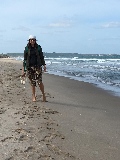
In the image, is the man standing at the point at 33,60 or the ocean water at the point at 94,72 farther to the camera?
the ocean water at the point at 94,72

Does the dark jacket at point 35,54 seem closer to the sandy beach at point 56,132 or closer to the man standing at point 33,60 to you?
the man standing at point 33,60

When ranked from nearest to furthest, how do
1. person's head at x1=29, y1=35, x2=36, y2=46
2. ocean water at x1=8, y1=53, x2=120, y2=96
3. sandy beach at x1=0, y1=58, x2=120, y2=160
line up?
sandy beach at x1=0, y1=58, x2=120, y2=160 < person's head at x1=29, y1=35, x2=36, y2=46 < ocean water at x1=8, y1=53, x2=120, y2=96

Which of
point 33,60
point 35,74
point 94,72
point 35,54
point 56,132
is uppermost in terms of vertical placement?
point 35,54

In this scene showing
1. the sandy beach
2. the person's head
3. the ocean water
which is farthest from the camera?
the ocean water

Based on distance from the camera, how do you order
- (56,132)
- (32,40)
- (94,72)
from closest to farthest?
1. (56,132)
2. (32,40)
3. (94,72)

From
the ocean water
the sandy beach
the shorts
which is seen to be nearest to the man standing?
the shorts

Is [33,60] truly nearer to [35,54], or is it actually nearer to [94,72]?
[35,54]

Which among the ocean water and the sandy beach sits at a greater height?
the sandy beach

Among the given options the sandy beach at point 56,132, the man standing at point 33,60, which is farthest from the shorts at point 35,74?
the sandy beach at point 56,132

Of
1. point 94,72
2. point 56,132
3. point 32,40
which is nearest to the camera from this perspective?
point 56,132

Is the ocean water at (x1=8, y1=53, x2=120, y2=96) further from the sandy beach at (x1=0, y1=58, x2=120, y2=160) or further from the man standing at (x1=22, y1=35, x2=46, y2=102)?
the sandy beach at (x1=0, y1=58, x2=120, y2=160)

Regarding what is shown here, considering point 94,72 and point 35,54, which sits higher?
point 35,54

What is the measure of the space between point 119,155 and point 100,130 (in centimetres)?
133

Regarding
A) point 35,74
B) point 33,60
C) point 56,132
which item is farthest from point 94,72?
point 56,132
